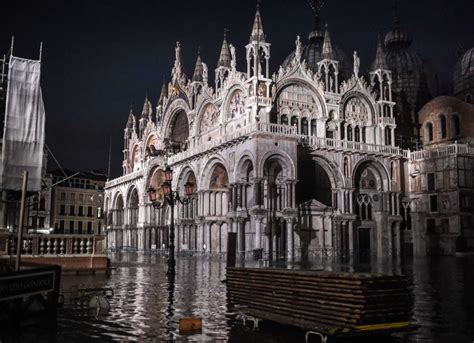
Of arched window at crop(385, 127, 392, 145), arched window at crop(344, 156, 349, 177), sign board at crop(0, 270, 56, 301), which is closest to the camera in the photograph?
sign board at crop(0, 270, 56, 301)

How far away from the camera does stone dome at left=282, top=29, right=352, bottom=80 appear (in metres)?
56.5

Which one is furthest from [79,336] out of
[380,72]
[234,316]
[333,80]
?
[380,72]

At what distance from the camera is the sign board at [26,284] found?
8.63m

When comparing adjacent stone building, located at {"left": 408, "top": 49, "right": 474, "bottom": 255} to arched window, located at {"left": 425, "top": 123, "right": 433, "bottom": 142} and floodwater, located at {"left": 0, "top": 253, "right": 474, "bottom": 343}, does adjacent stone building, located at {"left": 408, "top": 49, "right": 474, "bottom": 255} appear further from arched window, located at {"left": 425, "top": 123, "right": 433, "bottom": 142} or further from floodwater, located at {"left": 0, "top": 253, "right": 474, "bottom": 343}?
floodwater, located at {"left": 0, "top": 253, "right": 474, "bottom": 343}

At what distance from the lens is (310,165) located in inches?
1615

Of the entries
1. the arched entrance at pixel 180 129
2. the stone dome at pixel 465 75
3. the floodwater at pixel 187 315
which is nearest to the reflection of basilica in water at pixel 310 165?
the arched entrance at pixel 180 129

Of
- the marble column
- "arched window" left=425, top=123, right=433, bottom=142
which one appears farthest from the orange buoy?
"arched window" left=425, top=123, right=433, bottom=142

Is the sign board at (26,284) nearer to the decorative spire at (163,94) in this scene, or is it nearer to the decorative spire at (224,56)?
the decorative spire at (224,56)

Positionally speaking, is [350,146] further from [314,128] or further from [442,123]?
[442,123]

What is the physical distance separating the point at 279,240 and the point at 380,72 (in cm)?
2087

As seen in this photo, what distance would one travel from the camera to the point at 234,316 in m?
10.6

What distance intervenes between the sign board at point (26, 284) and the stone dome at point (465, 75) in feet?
179

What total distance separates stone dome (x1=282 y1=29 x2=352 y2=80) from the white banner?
3551cm

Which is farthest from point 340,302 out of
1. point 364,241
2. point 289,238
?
point 364,241
